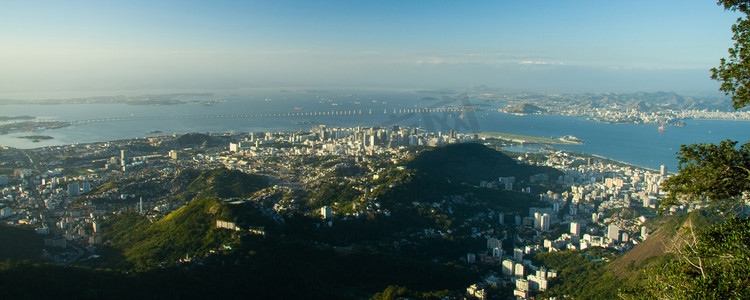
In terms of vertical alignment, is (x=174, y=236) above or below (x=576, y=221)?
above

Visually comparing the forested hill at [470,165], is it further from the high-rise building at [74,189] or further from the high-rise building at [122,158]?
the high-rise building at [122,158]

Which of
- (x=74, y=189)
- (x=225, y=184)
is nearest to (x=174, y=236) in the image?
(x=225, y=184)

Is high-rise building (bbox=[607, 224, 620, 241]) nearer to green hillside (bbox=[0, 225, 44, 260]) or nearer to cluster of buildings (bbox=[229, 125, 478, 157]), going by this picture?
cluster of buildings (bbox=[229, 125, 478, 157])

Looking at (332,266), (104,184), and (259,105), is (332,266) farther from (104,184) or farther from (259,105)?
(259,105)

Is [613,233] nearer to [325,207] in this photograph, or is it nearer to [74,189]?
[325,207]

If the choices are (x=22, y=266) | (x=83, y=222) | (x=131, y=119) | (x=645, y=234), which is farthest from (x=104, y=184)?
(x=131, y=119)

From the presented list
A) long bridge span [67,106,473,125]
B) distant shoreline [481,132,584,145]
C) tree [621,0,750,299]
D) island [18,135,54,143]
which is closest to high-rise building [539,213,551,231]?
tree [621,0,750,299]

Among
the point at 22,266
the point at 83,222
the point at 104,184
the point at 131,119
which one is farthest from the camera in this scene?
the point at 131,119

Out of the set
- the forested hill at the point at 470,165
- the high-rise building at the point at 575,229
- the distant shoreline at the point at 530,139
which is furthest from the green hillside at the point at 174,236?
the distant shoreline at the point at 530,139
